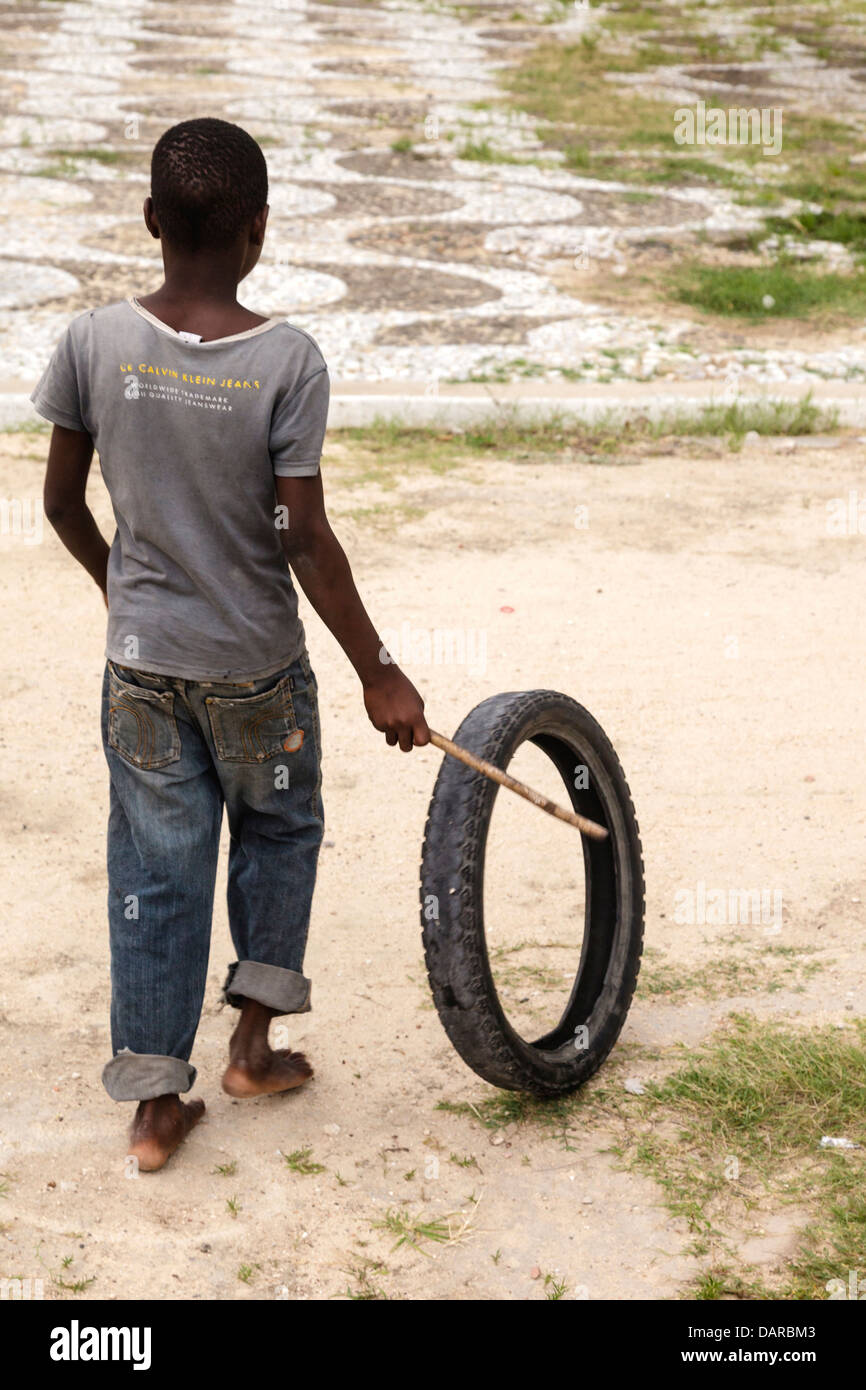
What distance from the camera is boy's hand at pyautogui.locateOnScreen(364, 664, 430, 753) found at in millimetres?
2787

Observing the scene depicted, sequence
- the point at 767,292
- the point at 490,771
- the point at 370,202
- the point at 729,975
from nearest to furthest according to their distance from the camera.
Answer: the point at 490,771 → the point at 729,975 → the point at 767,292 → the point at 370,202

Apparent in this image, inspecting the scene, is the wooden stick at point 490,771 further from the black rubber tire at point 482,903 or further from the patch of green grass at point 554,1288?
the patch of green grass at point 554,1288

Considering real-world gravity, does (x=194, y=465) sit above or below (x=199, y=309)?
below

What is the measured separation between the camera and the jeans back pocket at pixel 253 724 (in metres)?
2.82

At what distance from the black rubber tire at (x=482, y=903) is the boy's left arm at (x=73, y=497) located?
0.81 m

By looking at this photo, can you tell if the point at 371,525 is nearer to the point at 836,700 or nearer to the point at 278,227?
the point at 836,700

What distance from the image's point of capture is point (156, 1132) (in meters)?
2.97

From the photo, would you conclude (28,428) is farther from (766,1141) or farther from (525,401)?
(766,1141)

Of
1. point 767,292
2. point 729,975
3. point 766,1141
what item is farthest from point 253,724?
point 767,292

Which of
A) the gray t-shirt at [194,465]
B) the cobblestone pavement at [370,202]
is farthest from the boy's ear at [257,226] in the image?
the cobblestone pavement at [370,202]

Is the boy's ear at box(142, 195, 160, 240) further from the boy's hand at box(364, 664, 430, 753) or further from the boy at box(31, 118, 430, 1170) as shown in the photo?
the boy's hand at box(364, 664, 430, 753)

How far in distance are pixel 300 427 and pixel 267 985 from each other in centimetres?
118

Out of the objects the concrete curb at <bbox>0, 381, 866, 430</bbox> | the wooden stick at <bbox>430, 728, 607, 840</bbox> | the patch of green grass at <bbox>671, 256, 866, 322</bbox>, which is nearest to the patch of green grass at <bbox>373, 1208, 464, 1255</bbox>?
the wooden stick at <bbox>430, 728, 607, 840</bbox>

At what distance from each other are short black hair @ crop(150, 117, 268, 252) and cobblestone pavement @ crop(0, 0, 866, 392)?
17.9 feet
